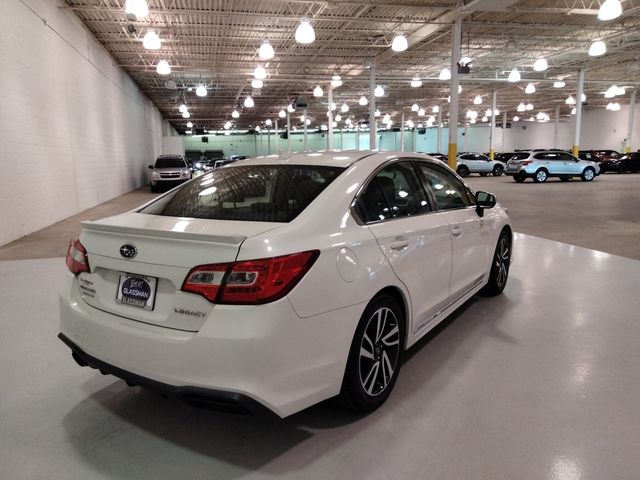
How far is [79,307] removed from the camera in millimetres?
2322

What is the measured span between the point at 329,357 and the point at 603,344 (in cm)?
245

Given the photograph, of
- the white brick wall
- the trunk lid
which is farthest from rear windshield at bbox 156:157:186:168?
the trunk lid

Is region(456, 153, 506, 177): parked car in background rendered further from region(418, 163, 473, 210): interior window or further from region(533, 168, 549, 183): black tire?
region(418, 163, 473, 210): interior window

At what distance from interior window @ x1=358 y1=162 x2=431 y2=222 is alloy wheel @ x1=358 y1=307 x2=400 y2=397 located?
56cm

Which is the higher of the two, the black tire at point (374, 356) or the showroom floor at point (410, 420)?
the black tire at point (374, 356)

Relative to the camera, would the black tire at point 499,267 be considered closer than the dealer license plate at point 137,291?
No

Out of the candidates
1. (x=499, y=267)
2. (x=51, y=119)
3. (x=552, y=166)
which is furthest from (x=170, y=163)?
(x=552, y=166)

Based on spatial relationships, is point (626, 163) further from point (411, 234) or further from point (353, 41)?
point (411, 234)

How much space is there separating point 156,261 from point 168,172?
17.1m

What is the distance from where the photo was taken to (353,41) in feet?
52.0

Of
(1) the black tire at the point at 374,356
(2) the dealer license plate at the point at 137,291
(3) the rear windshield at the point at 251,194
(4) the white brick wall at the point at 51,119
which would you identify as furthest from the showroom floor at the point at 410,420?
(4) the white brick wall at the point at 51,119

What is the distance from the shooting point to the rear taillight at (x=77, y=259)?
2.35m

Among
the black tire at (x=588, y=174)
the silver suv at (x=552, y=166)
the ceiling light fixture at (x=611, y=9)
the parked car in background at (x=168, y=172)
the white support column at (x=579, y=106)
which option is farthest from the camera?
the black tire at (x=588, y=174)

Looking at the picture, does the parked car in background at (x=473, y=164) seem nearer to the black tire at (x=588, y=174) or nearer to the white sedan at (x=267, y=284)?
the black tire at (x=588, y=174)
